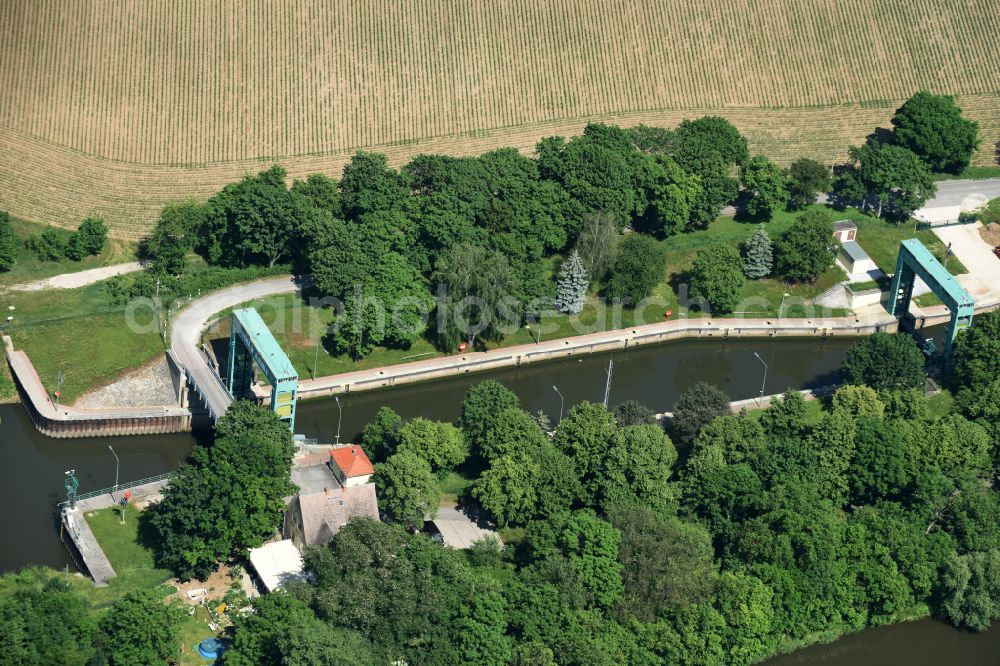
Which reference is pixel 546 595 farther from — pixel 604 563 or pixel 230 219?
pixel 230 219

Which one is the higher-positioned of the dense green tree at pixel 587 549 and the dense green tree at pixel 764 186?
the dense green tree at pixel 764 186

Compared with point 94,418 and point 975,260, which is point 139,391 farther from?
point 975,260

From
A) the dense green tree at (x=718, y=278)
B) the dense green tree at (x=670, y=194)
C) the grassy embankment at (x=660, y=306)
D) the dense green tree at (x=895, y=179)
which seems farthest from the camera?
the dense green tree at (x=895, y=179)

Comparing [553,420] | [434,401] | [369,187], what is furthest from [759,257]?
[369,187]

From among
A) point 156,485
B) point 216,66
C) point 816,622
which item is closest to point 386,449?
point 156,485

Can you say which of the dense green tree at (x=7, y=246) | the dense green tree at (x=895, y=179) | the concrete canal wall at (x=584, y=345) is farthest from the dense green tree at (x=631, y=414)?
the dense green tree at (x=7, y=246)

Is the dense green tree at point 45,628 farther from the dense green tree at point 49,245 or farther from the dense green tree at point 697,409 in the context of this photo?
the dense green tree at point 49,245

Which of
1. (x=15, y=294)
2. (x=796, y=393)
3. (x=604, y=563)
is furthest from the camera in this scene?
(x=15, y=294)

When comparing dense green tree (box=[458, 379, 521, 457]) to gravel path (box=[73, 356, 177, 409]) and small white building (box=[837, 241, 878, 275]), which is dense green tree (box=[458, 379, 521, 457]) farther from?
small white building (box=[837, 241, 878, 275])
